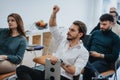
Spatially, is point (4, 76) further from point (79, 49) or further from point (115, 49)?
point (115, 49)

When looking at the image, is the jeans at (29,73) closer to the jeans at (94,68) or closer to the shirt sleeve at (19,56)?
the shirt sleeve at (19,56)

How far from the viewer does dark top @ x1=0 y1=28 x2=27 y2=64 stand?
2670 mm

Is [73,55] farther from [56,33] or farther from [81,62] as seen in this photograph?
[56,33]

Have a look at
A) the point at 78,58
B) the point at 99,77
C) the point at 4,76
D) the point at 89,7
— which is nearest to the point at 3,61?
the point at 4,76

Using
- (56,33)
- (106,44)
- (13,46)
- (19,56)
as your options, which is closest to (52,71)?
(56,33)

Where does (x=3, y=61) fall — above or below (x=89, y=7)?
below

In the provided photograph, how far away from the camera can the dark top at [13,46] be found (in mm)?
2670

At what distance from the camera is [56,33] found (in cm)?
256

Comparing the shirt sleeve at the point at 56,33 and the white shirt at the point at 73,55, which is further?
the shirt sleeve at the point at 56,33

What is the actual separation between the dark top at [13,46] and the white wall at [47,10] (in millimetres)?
987

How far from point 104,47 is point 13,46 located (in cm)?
118

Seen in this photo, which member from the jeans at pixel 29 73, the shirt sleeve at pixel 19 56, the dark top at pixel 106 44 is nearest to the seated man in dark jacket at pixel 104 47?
the dark top at pixel 106 44

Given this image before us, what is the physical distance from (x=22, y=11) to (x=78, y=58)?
224cm

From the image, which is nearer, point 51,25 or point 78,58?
point 78,58
